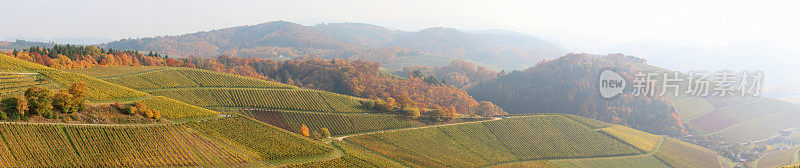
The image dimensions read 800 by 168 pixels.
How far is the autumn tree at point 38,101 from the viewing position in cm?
4128

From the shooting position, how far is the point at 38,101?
41.4 metres

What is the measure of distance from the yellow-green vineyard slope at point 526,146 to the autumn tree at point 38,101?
3098 cm

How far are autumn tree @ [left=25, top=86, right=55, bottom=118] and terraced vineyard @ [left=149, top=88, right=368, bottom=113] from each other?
1343 inches

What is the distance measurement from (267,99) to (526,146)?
55311mm

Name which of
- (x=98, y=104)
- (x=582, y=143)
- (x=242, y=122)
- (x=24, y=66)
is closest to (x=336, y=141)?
(x=242, y=122)

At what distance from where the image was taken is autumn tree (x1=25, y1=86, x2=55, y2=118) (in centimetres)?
4128

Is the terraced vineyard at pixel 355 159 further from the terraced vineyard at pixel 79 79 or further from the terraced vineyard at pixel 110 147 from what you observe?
the terraced vineyard at pixel 79 79

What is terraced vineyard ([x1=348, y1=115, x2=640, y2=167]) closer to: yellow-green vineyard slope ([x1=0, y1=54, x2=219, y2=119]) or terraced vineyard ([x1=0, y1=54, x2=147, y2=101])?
yellow-green vineyard slope ([x1=0, y1=54, x2=219, y2=119])

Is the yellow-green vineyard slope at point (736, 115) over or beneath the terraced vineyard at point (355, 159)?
beneath

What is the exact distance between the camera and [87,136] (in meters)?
42.9

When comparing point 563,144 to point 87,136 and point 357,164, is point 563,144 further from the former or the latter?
point 87,136

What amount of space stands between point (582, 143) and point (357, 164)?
208 ft

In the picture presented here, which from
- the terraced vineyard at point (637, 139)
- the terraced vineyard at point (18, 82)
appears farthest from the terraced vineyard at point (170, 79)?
the terraced vineyard at point (637, 139)

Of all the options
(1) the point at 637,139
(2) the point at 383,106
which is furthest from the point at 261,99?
(1) the point at 637,139
